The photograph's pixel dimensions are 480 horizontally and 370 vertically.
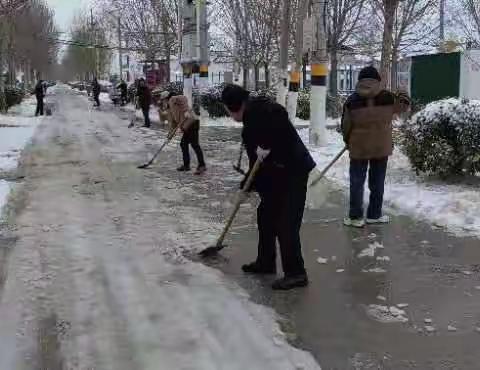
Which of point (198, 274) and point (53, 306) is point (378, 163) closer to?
point (198, 274)

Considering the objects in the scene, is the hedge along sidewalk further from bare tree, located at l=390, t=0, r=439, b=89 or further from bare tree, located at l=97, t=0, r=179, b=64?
bare tree, located at l=97, t=0, r=179, b=64

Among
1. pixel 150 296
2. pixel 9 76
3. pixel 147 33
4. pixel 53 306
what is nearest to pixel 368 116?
pixel 150 296

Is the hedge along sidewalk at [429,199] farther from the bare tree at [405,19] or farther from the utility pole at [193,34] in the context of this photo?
the utility pole at [193,34]

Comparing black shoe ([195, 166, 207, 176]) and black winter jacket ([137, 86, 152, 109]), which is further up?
black winter jacket ([137, 86, 152, 109])

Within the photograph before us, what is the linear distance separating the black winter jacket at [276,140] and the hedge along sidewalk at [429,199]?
7.84 ft

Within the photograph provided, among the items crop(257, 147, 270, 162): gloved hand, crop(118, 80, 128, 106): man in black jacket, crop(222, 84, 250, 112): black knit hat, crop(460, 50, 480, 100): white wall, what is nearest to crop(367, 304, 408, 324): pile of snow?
crop(257, 147, 270, 162): gloved hand

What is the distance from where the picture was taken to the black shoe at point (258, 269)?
527cm

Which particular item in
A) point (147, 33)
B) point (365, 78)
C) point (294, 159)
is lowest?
point (294, 159)

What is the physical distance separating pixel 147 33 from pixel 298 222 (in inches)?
1268

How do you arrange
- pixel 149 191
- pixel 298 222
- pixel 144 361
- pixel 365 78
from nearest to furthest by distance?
pixel 144 361
pixel 298 222
pixel 365 78
pixel 149 191

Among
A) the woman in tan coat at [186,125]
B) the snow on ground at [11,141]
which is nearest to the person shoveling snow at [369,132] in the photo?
the snow on ground at [11,141]

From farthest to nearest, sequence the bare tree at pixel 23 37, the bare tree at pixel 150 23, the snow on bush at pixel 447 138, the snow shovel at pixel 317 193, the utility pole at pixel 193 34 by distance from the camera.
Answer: the bare tree at pixel 150 23, the bare tree at pixel 23 37, the utility pole at pixel 193 34, the snow on bush at pixel 447 138, the snow shovel at pixel 317 193

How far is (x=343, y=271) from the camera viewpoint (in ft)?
17.5

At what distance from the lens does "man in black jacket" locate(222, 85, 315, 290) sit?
15.6 feet
